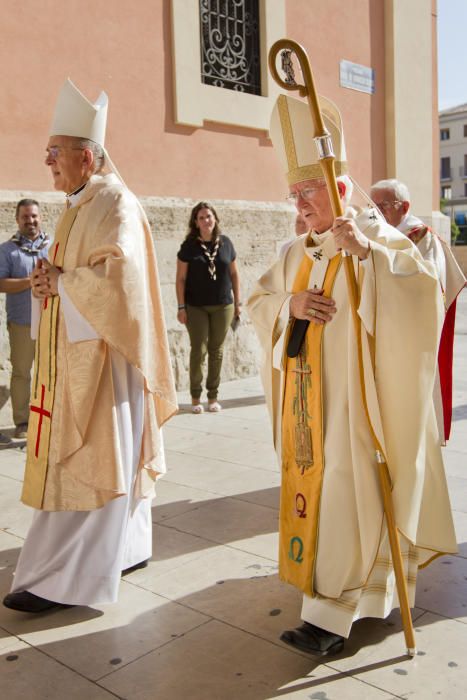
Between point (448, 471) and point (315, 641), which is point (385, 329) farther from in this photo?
point (448, 471)

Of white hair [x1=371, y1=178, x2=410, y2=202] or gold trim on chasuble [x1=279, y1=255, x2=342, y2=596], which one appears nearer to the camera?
gold trim on chasuble [x1=279, y1=255, x2=342, y2=596]

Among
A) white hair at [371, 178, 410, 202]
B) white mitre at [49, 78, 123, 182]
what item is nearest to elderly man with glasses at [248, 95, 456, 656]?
white mitre at [49, 78, 123, 182]

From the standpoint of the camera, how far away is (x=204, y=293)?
23.5 feet

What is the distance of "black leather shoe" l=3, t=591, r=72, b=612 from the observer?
322 centimetres

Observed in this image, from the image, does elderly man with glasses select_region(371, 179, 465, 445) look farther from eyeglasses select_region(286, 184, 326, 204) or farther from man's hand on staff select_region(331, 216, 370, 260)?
man's hand on staff select_region(331, 216, 370, 260)

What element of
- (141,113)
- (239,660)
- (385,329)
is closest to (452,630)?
(239,660)

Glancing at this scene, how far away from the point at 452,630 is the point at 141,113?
6.27 meters

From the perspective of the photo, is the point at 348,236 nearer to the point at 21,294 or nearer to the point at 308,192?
the point at 308,192

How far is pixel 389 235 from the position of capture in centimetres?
293

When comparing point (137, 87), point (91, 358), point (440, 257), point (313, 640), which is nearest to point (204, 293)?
point (137, 87)

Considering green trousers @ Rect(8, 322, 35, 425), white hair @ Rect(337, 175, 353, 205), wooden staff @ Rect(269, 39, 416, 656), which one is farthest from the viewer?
green trousers @ Rect(8, 322, 35, 425)

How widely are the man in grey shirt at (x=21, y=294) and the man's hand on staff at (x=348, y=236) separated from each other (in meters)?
3.88

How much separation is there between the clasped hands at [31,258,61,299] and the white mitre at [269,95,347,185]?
1096mm

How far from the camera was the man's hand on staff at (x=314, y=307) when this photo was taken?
9.46 ft
